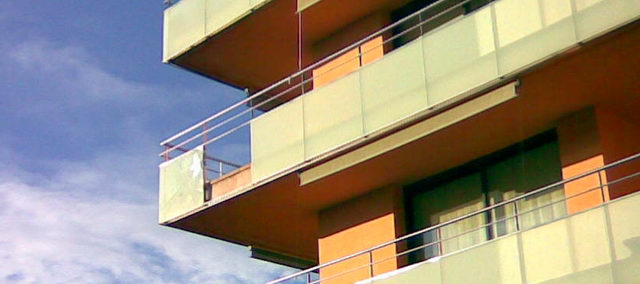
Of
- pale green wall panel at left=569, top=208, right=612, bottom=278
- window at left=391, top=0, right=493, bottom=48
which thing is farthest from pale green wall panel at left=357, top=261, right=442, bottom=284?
window at left=391, top=0, right=493, bottom=48

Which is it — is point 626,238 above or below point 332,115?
below

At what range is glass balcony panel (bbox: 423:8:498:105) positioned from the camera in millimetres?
14812

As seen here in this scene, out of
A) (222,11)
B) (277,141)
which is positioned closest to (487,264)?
(277,141)

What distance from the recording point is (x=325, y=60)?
1786 cm

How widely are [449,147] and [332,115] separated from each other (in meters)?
1.92

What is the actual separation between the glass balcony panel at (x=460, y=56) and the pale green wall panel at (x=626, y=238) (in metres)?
2.73

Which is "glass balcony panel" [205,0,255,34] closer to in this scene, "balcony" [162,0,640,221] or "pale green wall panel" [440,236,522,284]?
"balcony" [162,0,640,221]

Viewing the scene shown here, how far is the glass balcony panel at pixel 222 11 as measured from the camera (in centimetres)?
1915

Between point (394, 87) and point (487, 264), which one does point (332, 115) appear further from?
point (487, 264)

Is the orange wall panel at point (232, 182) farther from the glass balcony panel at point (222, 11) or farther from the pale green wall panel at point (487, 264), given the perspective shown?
the pale green wall panel at point (487, 264)

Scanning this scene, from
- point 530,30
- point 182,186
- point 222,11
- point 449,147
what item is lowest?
point 449,147

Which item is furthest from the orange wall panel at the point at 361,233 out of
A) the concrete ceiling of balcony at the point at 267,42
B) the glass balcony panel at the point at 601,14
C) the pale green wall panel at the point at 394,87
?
the glass balcony panel at the point at 601,14

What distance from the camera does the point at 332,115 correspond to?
16859 mm

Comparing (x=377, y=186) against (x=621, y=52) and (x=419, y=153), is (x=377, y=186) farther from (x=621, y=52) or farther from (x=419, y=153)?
(x=621, y=52)
